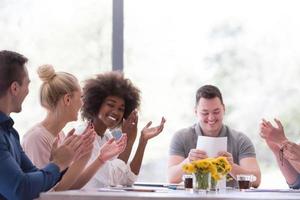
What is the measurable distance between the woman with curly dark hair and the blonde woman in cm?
13

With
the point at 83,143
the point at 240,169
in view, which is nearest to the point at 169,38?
the point at 240,169

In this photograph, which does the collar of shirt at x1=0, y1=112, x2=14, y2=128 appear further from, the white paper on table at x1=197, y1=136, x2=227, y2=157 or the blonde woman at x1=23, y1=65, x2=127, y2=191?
the white paper on table at x1=197, y1=136, x2=227, y2=157

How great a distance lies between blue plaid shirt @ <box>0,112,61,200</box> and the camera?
233 centimetres

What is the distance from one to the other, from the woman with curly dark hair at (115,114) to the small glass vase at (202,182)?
608 mm

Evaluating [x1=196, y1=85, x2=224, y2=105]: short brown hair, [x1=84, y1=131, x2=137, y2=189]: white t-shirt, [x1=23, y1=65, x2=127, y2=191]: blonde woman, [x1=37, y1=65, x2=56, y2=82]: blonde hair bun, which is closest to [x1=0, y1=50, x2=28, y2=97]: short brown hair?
[x1=23, y1=65, x2=127, y2=191]: blonde woman

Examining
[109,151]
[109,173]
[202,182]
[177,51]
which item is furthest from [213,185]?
[177,51]

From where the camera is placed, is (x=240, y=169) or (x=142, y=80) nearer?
(x=240, y=169)

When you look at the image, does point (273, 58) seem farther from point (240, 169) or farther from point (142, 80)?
point (240, 169)

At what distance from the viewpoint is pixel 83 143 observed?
2.60 metres

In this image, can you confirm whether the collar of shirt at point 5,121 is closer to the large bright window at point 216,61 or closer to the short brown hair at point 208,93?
the short brown hair at point 208,93

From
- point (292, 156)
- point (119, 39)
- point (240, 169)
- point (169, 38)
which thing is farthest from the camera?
point (169, 38)

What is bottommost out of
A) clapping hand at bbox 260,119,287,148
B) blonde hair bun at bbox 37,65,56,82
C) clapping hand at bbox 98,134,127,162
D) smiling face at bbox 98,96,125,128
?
clapping hand at bbox 98,134,127,162

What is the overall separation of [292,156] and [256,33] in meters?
1.85

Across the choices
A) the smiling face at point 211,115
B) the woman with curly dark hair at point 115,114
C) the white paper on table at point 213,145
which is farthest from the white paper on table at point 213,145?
the smiling face at point 211,115
